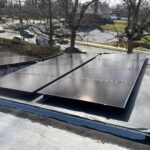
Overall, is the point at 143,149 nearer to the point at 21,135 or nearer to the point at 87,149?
the point at 87,149

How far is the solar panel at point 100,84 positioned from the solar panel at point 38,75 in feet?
1.18

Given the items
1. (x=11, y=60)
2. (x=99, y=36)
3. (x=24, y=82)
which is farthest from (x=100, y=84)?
(x=99, y=36)

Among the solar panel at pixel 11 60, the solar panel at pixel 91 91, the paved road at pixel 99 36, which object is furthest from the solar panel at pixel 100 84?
the paved road at pixel 99 36

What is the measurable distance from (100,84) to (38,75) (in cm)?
210

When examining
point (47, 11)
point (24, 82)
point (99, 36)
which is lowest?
point (99, 36)

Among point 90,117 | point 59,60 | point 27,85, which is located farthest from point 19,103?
point 59,60

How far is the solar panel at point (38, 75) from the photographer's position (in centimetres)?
648

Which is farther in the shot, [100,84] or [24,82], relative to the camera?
[24,82]

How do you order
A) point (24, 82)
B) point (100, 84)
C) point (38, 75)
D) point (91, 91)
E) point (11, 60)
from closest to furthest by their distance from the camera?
point (91, 91) → point (100, 84) → point (24, 82) → point (38, 75) → point (11, 60)

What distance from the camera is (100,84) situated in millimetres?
6227

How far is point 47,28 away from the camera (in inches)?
1133

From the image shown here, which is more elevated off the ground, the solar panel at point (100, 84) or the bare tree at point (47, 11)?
the bare tree at point (47, 11)

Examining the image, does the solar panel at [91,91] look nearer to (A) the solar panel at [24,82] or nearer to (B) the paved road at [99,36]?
(A) the solar panel at [24,82]

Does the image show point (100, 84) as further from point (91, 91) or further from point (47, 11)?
point (47, 11)
